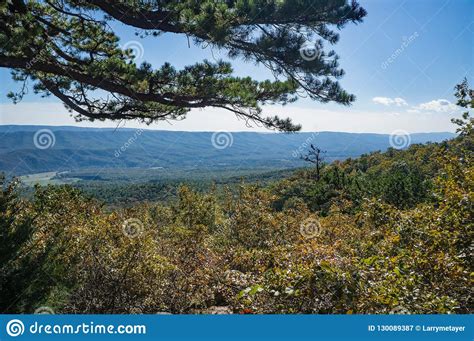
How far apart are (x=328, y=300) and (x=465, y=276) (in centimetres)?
164

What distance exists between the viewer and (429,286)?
454 cm

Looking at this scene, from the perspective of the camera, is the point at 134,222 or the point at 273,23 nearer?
the point at 273,23

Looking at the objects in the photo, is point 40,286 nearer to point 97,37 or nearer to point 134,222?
point 134,222

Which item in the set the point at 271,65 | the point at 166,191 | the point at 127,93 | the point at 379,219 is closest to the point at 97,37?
the point at 127,93

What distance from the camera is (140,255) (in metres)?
6.82

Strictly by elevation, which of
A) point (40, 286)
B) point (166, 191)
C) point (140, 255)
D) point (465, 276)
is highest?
point (465, 276)

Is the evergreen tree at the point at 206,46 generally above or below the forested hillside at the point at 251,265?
above

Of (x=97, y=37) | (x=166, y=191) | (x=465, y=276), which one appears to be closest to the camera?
(x=465, y=276)

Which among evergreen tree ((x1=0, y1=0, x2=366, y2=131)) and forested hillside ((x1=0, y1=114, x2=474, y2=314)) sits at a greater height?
evergreen tree ((x1=0, y1=0, x2=366, y2=131))

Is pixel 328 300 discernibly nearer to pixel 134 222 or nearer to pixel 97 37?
pixel 134 222

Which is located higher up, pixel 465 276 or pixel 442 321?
pixel 465 276

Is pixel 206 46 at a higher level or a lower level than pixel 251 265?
higher

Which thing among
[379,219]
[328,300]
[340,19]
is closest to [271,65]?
[340,19]

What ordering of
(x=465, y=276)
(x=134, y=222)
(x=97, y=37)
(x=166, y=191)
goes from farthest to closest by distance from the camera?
(x=166, y=191)
(x=97, y=37)
(x=134, y=222)
(x=465, y=276)
